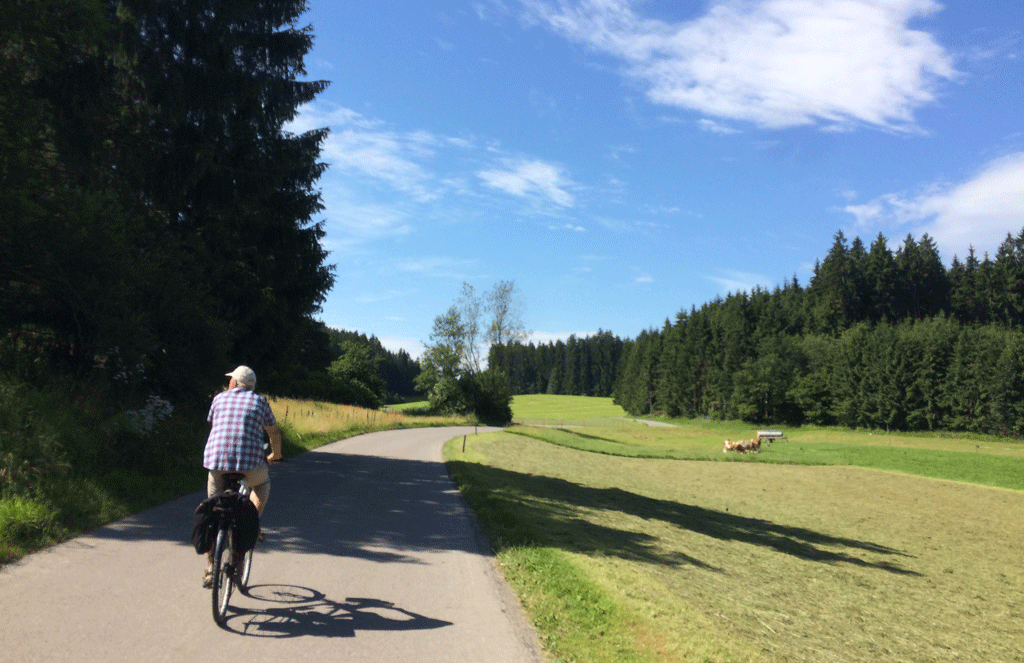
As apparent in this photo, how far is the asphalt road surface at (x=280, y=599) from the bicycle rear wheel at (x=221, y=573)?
132mm

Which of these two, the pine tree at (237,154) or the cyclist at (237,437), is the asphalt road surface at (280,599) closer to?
the cyclist at (237,437)

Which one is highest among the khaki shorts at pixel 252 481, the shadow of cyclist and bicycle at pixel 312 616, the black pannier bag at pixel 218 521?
the khaki shorts at pixel 252 481

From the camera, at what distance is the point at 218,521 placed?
538cm

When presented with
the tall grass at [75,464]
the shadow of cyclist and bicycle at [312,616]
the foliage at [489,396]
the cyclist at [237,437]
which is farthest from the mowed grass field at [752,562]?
the foliage at [489,396]

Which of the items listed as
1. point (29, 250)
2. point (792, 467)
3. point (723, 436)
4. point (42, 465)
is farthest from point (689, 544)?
point (723, 436)

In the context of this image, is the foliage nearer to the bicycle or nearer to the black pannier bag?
the bicycle

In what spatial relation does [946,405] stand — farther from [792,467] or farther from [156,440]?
[156,440]

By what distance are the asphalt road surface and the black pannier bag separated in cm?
58

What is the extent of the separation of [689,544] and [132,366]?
442 inches

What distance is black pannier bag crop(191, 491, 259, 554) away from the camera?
17.5 feet

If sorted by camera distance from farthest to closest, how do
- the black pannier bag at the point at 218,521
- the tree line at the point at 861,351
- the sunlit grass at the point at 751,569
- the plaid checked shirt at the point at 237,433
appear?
the tree line at the point at 861,351 → the sunlit grass at the point at 751,569 → the plaid checked shirt at the point at 237,433 → the black pannier bag at the point at 218,521

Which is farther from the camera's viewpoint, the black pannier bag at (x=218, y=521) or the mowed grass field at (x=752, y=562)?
the mowed grass field at (x=752, y=562)

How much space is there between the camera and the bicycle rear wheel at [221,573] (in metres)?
5.07

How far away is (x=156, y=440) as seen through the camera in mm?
11992
